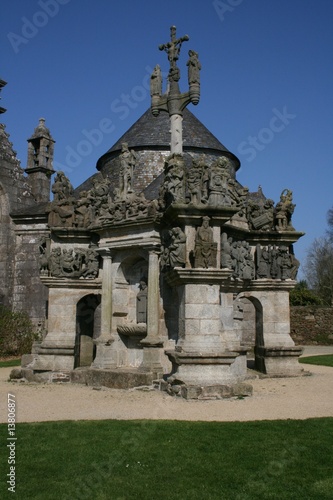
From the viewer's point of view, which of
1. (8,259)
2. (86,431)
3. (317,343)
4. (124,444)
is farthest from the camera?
(317,343)

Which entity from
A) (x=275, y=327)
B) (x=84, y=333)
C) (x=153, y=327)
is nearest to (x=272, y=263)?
(x=275, y=327)

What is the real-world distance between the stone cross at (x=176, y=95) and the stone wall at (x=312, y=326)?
61.4 feet

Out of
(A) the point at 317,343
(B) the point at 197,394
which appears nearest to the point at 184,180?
(B) the point at 197,394

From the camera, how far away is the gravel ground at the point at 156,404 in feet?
25.2

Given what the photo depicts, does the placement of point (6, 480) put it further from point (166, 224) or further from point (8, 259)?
point (8, 259)

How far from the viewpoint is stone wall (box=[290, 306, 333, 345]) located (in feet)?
90.2

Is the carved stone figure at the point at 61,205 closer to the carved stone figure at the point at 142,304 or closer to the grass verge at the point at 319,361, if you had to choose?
the carved stone figure at the point at 142,304

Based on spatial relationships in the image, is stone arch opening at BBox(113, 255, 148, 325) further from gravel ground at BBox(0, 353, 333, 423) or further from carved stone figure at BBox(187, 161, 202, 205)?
carved stone figure at BBox(187, 161, 202, 205)

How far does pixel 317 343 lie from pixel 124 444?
23121 millimetres

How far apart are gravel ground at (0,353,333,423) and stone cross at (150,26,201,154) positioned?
5058 millimetres

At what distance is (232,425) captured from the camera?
6.82 meters

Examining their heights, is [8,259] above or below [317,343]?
above

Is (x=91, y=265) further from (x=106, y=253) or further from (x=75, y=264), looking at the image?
(x=106, y=253)

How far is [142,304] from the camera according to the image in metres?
11.6
